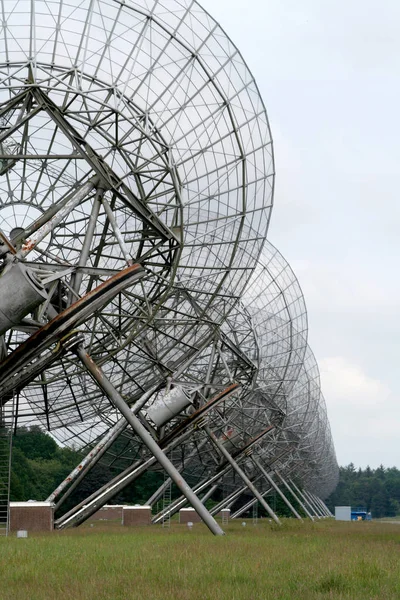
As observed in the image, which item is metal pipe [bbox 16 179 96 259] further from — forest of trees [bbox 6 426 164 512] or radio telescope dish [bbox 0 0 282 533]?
forest of trees [bbox 6 426 164 512]

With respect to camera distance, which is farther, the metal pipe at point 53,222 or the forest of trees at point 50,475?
the forest of trees at point 50,475

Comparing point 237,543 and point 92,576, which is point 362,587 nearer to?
point 92,576

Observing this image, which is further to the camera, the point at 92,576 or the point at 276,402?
the point at 276,402

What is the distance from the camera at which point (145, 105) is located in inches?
A: 973

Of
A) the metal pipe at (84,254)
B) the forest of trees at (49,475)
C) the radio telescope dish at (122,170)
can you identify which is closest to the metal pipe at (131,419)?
the radio telescope dish at (122,170)

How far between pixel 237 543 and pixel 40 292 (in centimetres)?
880

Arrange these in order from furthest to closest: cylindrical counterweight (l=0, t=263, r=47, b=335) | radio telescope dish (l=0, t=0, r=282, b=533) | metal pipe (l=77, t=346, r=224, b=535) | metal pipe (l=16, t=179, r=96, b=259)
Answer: metal pipe (l=77, t=346, r=224, b=535) → radio telescope dish (l=0, t=0, r=282, b=533) → metal pipe (l=16, t=179, r=96, b=259) → cylindrical counterweight (l=0, t=263, r=47, b=335)

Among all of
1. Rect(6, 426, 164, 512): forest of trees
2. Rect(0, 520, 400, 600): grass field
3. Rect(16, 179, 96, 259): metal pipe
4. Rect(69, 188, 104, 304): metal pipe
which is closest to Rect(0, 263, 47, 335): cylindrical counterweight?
Rect(16, 179, 96, 259): metal pipe

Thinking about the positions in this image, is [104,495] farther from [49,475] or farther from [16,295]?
[49,475]

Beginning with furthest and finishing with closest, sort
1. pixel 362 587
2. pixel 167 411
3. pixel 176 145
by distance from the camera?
1. pixel 167 411
2. pixel 176 145
3. pixel 362 587

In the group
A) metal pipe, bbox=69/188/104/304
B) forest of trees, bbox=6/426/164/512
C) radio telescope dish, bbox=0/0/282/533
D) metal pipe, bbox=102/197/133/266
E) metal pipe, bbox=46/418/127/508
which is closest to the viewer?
radio telescope dish, bbox=0/0/282/533

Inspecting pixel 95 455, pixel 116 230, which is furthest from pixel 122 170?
pixel 95 455

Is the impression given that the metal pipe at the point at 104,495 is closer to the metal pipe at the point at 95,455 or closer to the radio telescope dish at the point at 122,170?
the metal pipe at the point at 95,455

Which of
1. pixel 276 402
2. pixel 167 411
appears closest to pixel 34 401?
pixel 167 411
